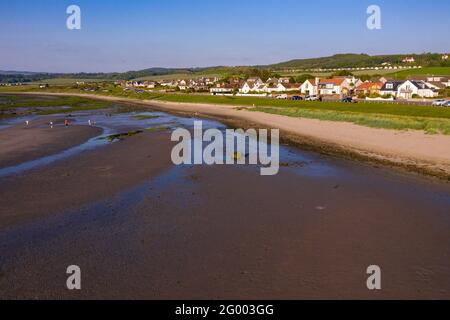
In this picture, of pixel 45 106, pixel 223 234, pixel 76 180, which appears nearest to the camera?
pixel 223 234

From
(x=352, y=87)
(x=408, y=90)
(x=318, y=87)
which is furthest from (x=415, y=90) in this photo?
(x=318, y=87)

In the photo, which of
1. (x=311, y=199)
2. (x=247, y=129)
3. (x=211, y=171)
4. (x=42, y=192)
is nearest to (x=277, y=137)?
(x=247, y=129)

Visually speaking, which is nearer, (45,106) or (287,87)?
(45,106)

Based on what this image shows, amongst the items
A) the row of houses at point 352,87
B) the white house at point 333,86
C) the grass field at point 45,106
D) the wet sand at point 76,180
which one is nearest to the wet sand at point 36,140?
the wet sand at point 76,180

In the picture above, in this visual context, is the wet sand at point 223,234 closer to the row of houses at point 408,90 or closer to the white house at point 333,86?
the row of houses at point 408,90

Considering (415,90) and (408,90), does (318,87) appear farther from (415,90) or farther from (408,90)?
(415,90)
